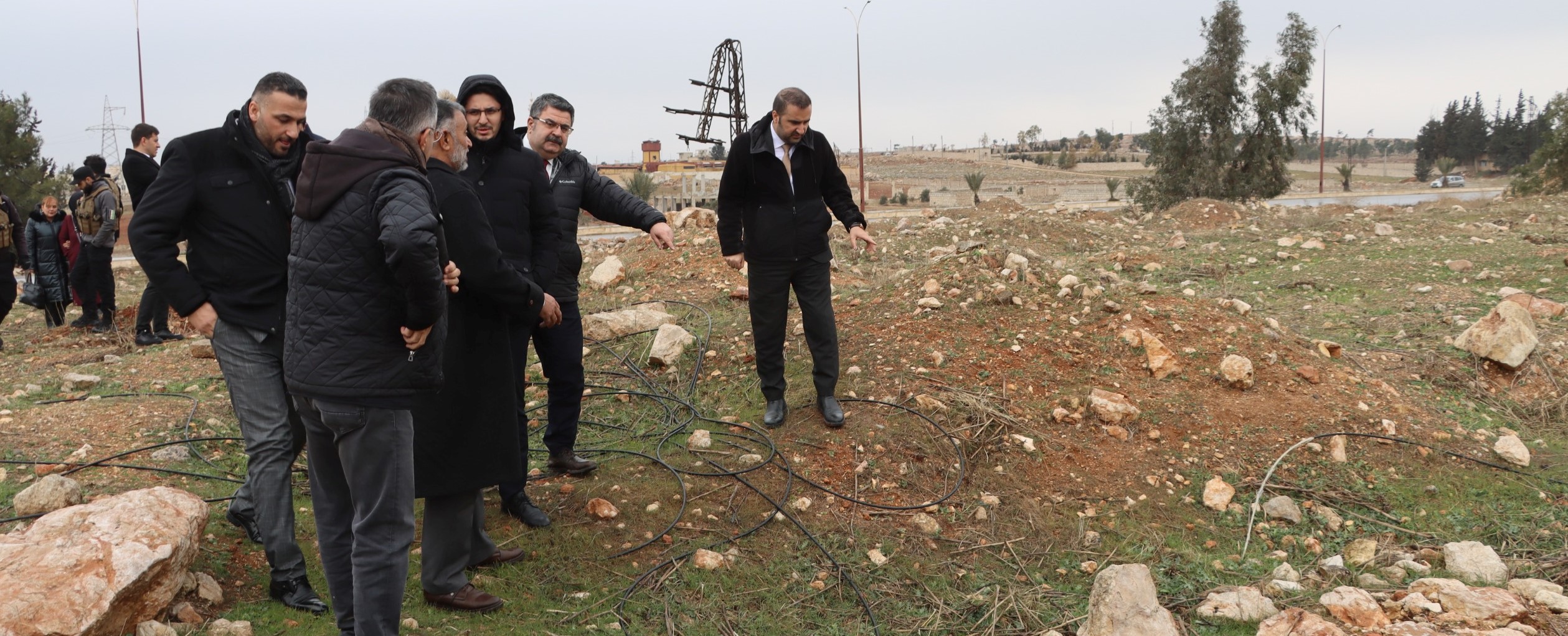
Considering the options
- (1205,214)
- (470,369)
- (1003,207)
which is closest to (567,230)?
(470,369)

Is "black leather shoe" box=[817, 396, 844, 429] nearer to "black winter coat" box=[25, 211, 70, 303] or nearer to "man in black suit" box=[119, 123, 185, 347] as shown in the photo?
"man in black suit" box=[119, 123, 185, 347]

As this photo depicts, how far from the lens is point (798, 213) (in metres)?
4.50

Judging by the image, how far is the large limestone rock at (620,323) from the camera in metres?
6.53

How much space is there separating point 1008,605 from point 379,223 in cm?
247

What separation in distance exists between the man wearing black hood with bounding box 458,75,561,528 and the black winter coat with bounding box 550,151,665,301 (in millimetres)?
276

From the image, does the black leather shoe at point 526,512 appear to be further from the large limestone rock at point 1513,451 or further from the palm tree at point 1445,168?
the palm tree at point 1445,168

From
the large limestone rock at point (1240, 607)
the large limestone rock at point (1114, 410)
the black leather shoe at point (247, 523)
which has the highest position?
the large limestone rock at point (1114, 410)

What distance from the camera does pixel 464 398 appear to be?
3.12m

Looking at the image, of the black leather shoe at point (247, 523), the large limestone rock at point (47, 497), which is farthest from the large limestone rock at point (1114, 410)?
Answer: the large limestone rock at point (47, 497)

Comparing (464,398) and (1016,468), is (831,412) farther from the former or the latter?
(464,398)

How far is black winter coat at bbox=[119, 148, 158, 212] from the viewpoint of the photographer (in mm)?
3785

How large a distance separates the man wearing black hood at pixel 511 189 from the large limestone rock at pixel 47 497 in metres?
1.71

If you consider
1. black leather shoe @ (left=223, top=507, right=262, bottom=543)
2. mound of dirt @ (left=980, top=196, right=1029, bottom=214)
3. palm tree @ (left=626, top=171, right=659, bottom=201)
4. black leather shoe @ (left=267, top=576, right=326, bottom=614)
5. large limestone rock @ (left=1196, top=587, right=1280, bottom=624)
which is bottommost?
large limestone rock @ (left=1196, top=587, right=1280, bottom=624)

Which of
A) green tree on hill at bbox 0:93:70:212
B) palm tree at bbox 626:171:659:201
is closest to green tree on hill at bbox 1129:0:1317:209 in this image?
palm tree at bbox 626:171:659:201
